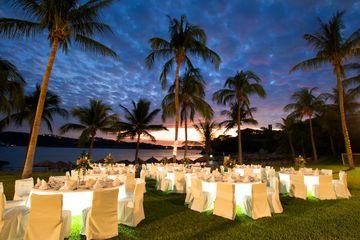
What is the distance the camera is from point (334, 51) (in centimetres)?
1345

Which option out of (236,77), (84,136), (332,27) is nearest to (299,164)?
(332,27)

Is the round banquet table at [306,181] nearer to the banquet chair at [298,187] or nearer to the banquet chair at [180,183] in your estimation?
the banquet chair at [298,187]

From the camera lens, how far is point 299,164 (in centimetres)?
870

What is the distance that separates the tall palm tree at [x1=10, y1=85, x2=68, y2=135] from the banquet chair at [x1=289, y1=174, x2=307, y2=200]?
15.6 meters

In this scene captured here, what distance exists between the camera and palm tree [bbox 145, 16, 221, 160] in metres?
13.3

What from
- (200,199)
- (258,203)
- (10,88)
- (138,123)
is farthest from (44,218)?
(138,123)

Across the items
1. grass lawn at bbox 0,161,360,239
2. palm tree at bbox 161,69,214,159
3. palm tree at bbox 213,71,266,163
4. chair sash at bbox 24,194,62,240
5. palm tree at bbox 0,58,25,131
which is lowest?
grass lawn at bbox 0,161,360,239

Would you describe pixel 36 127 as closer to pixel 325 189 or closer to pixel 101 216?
pixel 101 216

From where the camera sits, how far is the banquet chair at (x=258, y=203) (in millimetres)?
4949

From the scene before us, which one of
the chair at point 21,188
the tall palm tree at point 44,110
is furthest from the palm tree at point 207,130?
the chair at point 21,188

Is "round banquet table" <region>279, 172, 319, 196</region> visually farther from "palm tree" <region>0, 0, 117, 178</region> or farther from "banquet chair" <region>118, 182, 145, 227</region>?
"palm tree" <region>0, 0, 117, 178</region>

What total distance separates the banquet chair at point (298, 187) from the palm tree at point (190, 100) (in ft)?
26.8

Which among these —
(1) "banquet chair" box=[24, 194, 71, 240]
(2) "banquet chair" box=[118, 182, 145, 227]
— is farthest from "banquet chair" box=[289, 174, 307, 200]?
(1) "banquet chair" box=[24, 194, 71, 240]

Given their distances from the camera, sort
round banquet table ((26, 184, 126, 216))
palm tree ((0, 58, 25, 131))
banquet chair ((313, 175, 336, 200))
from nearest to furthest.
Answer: round banquet table ((26, 184, 126, 216)), banquet chair ((313, 175, 336, 200)), palm tree ((0, 58, 25, 131))
